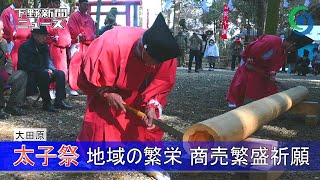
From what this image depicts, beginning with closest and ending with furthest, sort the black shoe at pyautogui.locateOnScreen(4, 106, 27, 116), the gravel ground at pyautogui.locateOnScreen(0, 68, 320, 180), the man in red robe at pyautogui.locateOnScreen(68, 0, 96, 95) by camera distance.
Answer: the gravel ground at pyautogui.locateOnScreen(0, 68, 320, 180) → the black shoe at pyautogui.locateOnScreen(4, 106, 27, 116) → the man in red robe at pyautogui.locateOnScreen(68, 0, 96, 95)

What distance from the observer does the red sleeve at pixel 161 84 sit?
3.22m

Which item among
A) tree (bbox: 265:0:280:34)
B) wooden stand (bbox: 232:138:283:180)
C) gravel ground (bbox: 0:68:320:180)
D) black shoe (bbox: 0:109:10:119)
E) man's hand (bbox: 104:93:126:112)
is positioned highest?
tree (bbox: 265:0:280:34)

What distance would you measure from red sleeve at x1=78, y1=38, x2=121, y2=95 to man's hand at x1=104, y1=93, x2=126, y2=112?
91 millimetres

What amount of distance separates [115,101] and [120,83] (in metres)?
0.18

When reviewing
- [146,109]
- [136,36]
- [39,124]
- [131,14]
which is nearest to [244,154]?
[146,109]

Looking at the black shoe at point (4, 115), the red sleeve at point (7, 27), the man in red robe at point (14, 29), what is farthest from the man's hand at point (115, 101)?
the red sleeve at point (7, 27)

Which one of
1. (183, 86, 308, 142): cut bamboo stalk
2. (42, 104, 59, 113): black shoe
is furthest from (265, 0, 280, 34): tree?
(42, 104, 59, 113): black shoe

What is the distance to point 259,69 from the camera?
602cm

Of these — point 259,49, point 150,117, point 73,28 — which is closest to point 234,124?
point 150,117

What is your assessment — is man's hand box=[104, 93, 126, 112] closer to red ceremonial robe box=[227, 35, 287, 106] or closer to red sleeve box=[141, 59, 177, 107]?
red sleeve box=[141, 59, 177, 107]

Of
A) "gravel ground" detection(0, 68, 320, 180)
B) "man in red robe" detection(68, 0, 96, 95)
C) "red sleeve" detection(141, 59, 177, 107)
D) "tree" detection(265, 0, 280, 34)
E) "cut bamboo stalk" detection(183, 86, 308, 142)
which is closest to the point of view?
"cut bamboo stalk" detection(183, 86, 308, 142)

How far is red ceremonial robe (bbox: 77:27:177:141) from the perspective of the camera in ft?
10.3

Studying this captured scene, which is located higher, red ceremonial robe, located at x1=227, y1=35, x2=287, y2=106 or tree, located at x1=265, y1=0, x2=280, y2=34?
tree, located at x1=265, y1=0, x2=280, y2=34

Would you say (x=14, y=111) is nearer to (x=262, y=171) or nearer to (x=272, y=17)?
(x=262, y=171)
